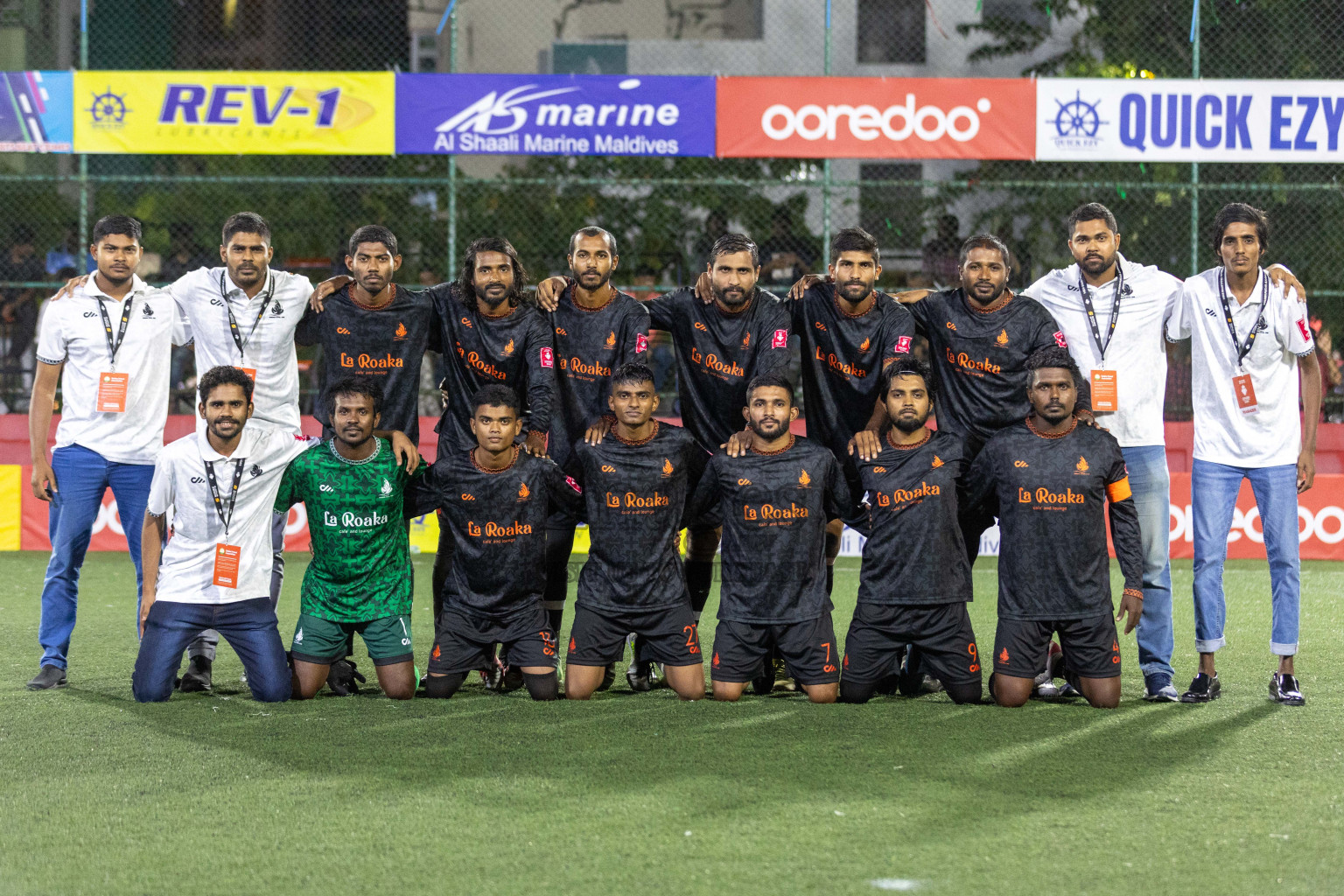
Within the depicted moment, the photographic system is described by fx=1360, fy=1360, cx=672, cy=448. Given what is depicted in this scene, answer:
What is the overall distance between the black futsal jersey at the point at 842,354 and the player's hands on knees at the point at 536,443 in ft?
4.10

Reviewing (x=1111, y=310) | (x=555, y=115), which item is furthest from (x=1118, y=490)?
(x=555, y=115)

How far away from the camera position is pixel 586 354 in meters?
6.33

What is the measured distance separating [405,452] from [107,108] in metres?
8.22

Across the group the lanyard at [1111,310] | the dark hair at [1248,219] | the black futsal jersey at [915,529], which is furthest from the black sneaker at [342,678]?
the dark hair at [1248,219]

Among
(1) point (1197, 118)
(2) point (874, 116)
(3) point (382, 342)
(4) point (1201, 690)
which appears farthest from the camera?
(2) point (874, 116)

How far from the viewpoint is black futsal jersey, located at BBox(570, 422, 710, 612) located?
19.7ft

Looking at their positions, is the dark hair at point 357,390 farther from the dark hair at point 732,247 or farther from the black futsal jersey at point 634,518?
the dark hair at point 732,247

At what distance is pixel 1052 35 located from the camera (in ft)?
58.8

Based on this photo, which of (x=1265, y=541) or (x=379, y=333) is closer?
(x=1265, y=541)

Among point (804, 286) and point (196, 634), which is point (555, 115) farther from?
point (196, 634)

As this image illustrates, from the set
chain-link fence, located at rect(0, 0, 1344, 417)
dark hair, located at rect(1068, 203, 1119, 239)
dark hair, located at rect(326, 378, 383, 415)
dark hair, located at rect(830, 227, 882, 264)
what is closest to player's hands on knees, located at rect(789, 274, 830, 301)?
dark hair, located at rect(830, 227, 882, 264)

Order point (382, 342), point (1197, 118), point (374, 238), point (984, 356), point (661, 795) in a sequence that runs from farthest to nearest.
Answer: point (1197, 118), point (382, 342), point (374, 238), point (984, 356), point (661, 795)

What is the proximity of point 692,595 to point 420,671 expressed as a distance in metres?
1.39

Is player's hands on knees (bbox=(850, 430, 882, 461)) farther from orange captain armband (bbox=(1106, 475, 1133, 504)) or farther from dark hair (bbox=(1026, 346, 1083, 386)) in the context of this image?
orange captain armband (bbox=(1106, 475, 1133, 504))
